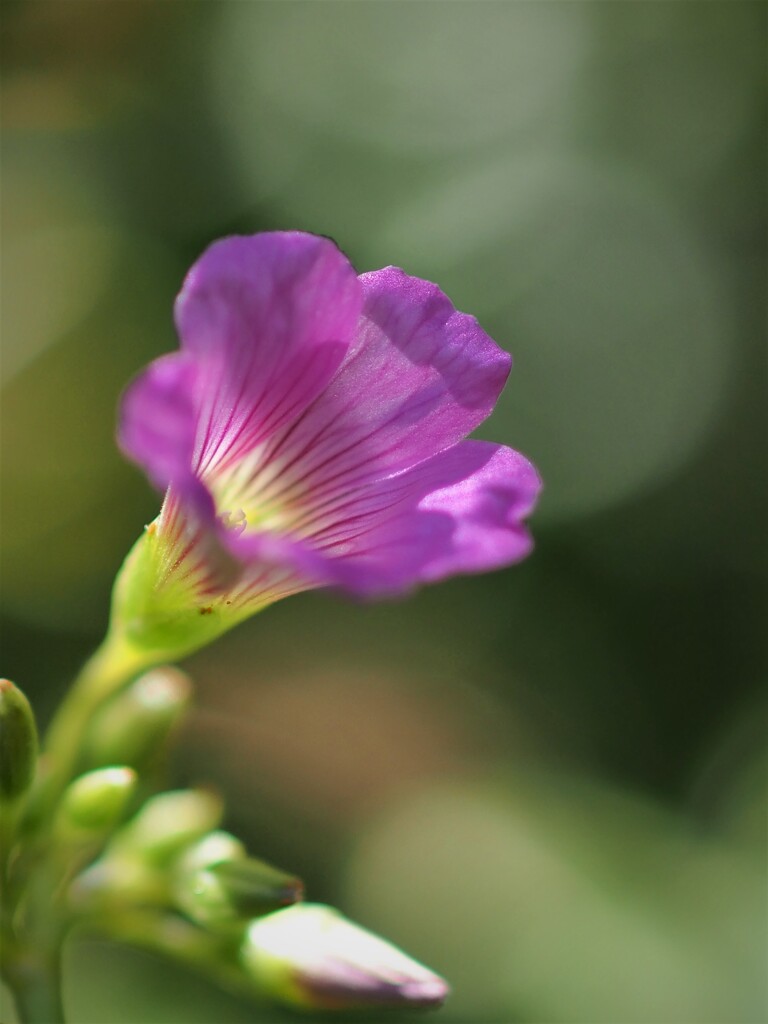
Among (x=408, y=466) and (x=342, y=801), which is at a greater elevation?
(x=408, y=466)

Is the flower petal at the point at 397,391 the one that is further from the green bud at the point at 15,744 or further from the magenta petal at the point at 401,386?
the green bud at the point at 15,744

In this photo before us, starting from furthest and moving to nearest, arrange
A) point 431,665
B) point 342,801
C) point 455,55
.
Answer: point 455,55 < point 431,665 < point 342,801

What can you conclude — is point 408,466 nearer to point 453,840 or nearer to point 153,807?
point 153,807

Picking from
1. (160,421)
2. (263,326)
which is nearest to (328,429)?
(263,326)

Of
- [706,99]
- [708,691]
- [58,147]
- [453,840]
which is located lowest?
[453,840]

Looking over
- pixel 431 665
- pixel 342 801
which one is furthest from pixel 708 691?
pixel 342 801

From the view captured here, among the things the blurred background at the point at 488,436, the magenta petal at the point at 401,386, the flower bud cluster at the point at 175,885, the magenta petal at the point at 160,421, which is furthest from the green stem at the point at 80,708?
the blurred background at the point at 488,436

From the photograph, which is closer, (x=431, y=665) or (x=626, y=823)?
(x=626, y=823)
